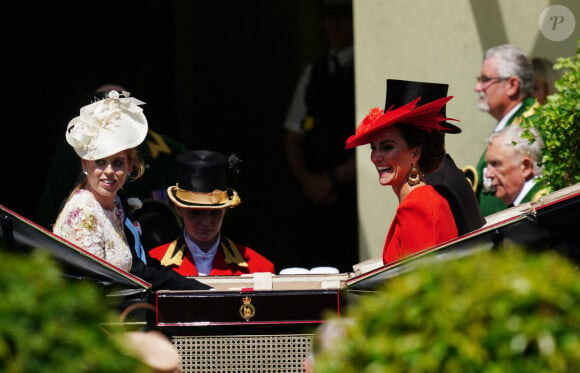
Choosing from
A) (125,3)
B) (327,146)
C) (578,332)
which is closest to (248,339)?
(578,332)

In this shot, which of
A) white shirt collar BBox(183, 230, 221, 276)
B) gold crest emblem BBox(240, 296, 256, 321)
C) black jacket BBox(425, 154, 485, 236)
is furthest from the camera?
white shirt collar BBox(183, 230, 221, 276)

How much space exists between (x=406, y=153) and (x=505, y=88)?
6.26 ft

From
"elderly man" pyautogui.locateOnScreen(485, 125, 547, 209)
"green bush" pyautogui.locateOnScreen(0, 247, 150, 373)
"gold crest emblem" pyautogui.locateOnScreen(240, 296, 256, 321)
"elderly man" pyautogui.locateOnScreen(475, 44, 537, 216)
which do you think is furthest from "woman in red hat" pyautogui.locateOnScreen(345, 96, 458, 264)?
"green bush" pyautogui.locateOnScreen(0, 247, 150, 373)

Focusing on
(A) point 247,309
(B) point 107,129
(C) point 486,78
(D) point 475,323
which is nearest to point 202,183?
(B) point 107,129

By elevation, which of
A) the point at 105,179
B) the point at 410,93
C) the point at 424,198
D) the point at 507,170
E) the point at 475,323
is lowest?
the point at 475,323

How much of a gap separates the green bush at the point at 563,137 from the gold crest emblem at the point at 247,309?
1765mm

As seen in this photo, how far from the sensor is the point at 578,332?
2559 mm

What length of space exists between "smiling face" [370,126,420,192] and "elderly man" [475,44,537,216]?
5.67 feet

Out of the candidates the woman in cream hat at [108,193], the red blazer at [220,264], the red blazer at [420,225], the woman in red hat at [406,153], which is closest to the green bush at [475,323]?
the red blazer at [420,225]

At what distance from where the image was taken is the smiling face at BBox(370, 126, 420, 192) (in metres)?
5.21

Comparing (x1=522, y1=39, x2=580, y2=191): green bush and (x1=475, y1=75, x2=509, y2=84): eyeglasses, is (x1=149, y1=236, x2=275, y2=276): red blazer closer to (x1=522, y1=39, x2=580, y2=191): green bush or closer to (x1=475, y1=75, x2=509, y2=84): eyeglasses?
(x1=522, y1=39, x2=580, y2=191): green bush

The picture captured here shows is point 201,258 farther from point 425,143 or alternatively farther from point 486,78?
point 486,78

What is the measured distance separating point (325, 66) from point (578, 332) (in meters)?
5.84

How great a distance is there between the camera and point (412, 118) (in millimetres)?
5199
